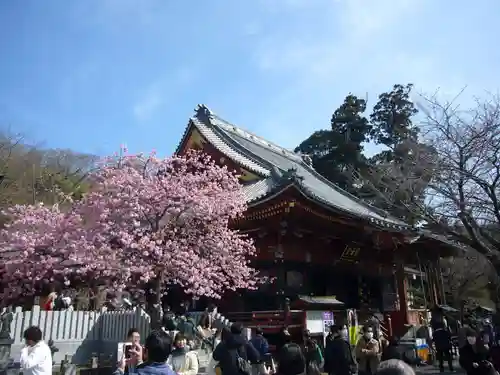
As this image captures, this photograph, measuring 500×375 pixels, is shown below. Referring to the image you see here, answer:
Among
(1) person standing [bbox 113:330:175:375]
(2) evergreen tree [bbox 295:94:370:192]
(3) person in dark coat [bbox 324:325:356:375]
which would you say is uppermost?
(2) evergreen tree [bbox 295:94:370:192]

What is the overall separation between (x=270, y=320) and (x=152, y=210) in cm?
521

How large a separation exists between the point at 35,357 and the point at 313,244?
1385cm

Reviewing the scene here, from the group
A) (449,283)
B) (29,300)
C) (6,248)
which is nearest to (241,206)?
(6,248)

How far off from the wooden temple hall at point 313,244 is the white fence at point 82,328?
5.65 m

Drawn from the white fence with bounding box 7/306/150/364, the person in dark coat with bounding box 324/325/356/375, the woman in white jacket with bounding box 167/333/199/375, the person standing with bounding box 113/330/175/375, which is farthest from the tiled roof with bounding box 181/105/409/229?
the person standing with bounding box 113/330/175/375

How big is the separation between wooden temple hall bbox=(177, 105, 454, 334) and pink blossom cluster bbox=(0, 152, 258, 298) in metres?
1.36

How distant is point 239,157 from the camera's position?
70.8 feet

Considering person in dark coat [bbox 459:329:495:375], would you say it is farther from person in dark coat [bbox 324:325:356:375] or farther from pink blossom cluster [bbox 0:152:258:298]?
pink blossom cluster [bbox 0:152:258:298]

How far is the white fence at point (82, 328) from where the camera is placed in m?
11.2

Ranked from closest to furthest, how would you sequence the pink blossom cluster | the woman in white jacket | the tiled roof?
the woman in white jacket, the pink blossom cluster, the tiled roof

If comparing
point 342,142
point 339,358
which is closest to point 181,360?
point 339,358

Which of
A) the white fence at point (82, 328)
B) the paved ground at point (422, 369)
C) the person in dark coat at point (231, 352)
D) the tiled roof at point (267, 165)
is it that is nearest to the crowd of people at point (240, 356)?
the person in dark coat at point (231, 352)

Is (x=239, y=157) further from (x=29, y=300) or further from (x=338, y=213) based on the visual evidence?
(x=29, y=300)

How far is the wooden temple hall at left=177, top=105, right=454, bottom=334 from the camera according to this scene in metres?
16.1
